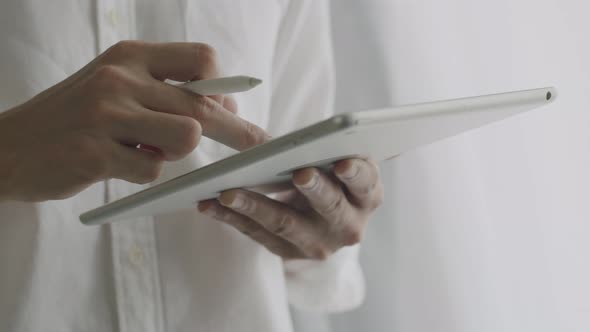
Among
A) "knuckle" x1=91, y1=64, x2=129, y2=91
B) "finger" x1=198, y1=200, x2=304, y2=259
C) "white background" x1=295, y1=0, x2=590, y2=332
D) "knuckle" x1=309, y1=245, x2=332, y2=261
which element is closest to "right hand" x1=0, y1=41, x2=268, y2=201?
"knuckle" x1=91, y1=64, x2=129, y2=91

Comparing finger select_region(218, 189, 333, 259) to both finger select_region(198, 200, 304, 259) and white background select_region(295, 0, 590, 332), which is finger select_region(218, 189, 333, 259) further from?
white background select_region(295, 0, 590, 332)

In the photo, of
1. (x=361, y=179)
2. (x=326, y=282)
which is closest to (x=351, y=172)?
(x=361, y=179)

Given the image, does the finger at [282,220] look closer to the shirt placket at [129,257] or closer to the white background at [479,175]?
the shirt placket at [129,257]

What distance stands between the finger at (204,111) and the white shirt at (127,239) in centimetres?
18

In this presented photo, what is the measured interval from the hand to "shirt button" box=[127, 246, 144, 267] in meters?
0.09

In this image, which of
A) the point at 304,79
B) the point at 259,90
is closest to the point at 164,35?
the point at 259,90

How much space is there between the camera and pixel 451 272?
3.33 feet

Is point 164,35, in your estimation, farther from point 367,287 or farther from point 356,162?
point 367,287

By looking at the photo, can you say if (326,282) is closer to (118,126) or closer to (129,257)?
(129,257)

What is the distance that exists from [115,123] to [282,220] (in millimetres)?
230

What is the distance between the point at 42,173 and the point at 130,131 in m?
0.09

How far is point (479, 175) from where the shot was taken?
98cm

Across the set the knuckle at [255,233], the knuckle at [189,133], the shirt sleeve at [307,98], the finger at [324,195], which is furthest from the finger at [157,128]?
the shirt sleeve at [307,98]

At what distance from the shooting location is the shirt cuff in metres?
0.89
